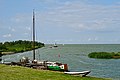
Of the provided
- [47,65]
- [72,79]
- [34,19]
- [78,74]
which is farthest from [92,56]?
[72,79]

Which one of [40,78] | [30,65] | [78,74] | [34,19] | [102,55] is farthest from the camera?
[102,55]

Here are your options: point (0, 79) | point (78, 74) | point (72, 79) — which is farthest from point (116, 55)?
point (0, 79)

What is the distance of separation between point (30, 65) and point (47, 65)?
3249mm

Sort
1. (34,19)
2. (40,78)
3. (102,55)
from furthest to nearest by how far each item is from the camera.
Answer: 1. (102,55)
2. (34,19)
3. (40,78)

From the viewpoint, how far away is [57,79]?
33500 mm

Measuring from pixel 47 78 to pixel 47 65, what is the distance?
65.7 ft

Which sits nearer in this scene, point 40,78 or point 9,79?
point 9,79

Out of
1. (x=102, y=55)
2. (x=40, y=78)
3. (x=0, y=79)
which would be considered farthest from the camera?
(x=102, y=55)

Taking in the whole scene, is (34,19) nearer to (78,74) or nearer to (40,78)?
(78,74)

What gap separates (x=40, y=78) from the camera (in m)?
33.2

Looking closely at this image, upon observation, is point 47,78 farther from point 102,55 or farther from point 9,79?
point 102,55

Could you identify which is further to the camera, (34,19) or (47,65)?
(34,19)

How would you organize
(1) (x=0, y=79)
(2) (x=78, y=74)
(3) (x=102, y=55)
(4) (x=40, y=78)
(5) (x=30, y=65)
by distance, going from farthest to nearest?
(3) (x=102, y=55)
(5) (x=30, y=65)
(2) (x=78, y=74)
(4) (x=40, y=78)
(1) (x=0, y=79)

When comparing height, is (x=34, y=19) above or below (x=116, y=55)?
above
